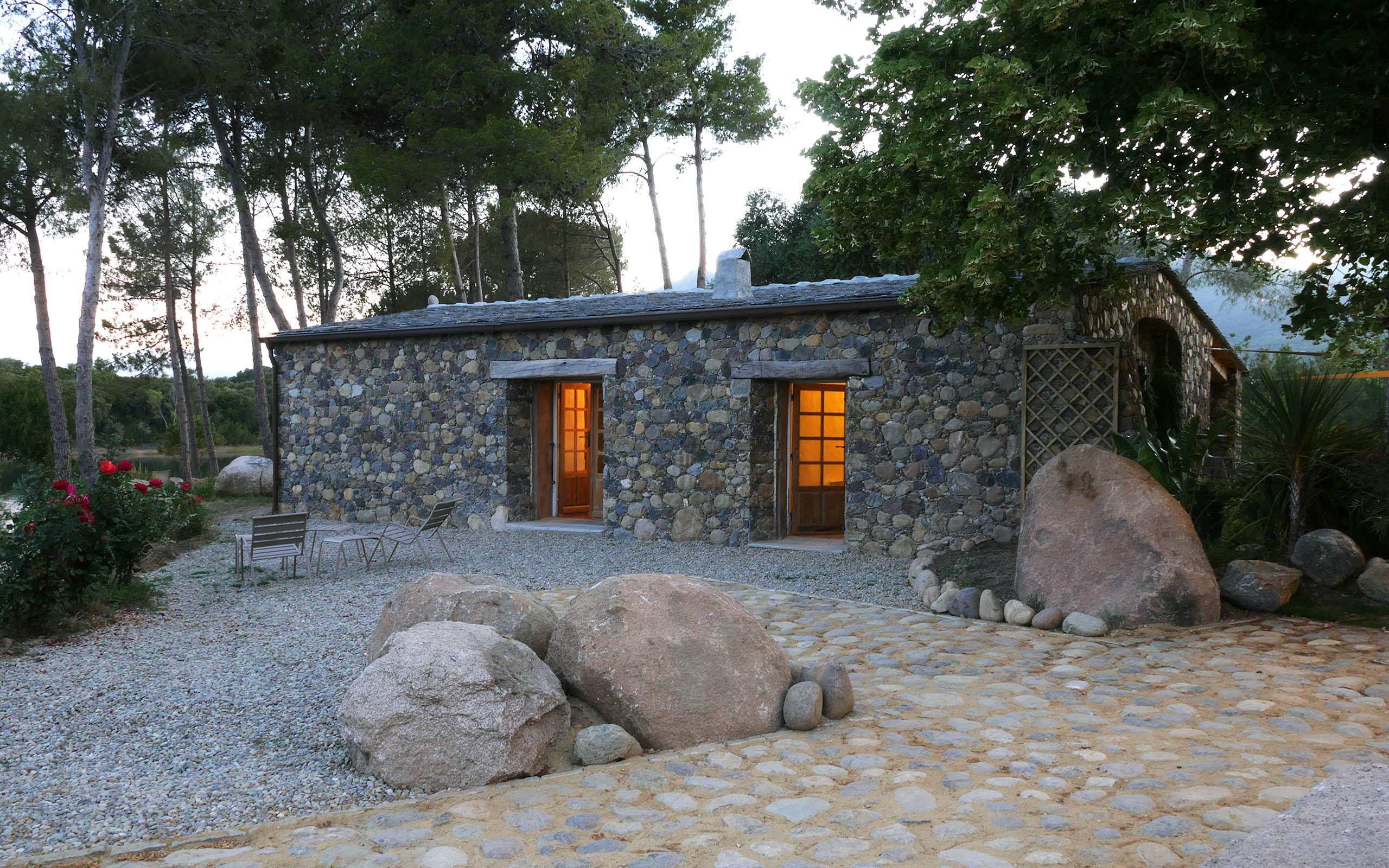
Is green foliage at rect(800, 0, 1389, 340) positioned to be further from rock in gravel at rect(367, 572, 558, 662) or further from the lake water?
the lake water

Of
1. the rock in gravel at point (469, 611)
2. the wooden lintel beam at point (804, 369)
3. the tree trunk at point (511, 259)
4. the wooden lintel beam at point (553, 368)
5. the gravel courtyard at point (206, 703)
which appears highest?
the tree trunk at point (511, 259)

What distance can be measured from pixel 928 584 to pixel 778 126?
1331 cm

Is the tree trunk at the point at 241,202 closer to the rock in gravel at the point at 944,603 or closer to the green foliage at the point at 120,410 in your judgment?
the green foliage at the point at 120,410

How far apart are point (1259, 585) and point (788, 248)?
1406 cm

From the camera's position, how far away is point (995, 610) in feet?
20.4

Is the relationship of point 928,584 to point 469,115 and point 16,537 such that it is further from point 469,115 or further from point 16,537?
point 469,115

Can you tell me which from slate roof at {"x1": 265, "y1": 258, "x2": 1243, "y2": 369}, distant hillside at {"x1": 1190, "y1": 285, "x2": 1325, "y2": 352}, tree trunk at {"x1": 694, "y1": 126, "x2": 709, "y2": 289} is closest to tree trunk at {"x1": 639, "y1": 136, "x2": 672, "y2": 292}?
Answer: tree trunk at {"x1": 694, "y1": 126, "x2": 709, "y2": 289}

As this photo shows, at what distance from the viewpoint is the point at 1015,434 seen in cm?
844

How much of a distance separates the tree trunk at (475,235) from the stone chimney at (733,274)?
714 cm

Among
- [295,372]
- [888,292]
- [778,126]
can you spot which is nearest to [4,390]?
[295,372]

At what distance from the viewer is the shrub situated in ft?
18.8

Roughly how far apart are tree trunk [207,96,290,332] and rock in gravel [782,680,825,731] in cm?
1517

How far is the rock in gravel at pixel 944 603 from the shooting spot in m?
6.52

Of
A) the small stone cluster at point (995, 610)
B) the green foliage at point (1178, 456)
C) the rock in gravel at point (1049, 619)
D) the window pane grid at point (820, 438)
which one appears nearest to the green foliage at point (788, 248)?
the window pane grid at point (820, 438)
